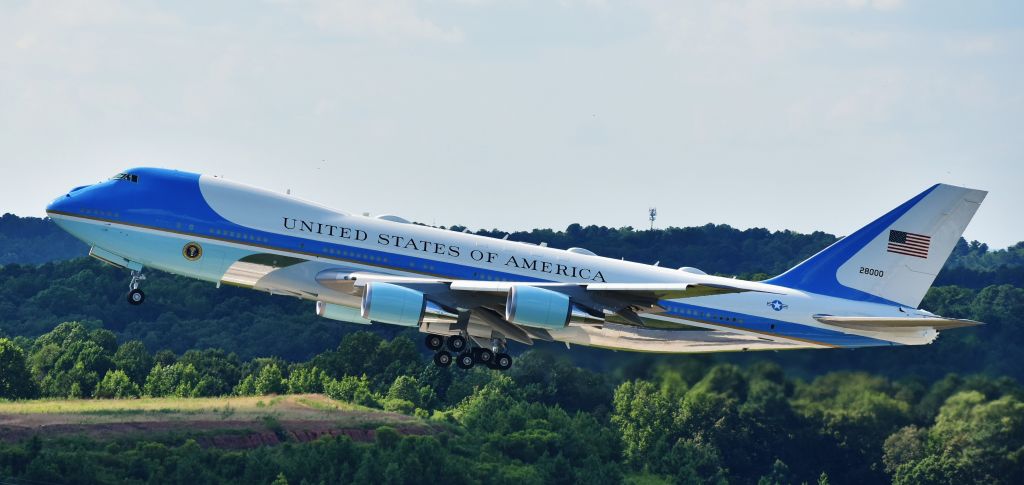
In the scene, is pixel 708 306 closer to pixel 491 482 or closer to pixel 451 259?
pixel 451 259

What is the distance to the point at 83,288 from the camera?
405 ft

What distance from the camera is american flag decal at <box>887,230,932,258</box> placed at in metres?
52.1

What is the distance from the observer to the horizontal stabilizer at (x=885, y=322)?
1860 inches

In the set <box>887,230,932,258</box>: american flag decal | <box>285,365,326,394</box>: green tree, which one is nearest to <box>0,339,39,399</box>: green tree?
<box>285,365,326,394</box>: green tree

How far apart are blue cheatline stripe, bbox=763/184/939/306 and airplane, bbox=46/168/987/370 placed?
0.05m

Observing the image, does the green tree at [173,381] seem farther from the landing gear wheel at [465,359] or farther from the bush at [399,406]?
the landing gear wheel at [465,359]

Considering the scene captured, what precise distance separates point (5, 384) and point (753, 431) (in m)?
33.0

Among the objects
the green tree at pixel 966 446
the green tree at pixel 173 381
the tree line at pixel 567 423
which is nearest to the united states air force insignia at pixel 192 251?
the tree line at pixel 567 423

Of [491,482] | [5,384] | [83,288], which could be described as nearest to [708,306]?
[491,482]

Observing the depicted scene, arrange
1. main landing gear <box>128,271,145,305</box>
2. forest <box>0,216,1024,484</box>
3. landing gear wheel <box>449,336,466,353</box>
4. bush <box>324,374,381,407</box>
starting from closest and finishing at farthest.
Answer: main landing gear <box>128,271,145,305</box> < landing gear wheel <box>449,336,466,353</box> < forest <box>0,216,1024,484</box> < bush <box>324,374,381,407</box>

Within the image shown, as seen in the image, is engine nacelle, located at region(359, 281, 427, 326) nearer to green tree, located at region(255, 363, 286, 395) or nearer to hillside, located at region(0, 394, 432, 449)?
hillside, located at region(0, 394, 432, 449)

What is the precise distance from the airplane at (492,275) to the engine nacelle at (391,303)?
41 millimetres

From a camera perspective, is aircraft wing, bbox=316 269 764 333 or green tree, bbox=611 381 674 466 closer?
aircraft wing, bbox=316 269 764 333

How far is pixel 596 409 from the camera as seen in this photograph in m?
69.1
